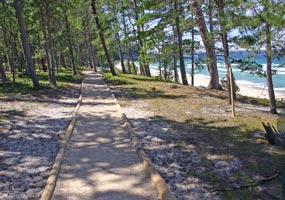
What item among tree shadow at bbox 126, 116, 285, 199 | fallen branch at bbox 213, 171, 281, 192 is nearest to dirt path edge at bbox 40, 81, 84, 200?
tree shadow at bbox 126, 116, 285, 199

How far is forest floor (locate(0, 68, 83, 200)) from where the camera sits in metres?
5.23

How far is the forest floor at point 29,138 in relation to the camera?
5.23 m

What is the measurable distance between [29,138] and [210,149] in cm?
428

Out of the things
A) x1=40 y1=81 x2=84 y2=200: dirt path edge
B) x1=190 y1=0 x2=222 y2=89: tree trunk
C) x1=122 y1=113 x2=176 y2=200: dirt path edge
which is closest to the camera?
x1=122 y1=113 x2=176 y2=200: dirt path edge

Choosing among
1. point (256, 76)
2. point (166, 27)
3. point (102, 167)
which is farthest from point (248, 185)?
point (256, 76)

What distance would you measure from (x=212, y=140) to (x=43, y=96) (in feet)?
32.0

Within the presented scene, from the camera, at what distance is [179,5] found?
16625 mm

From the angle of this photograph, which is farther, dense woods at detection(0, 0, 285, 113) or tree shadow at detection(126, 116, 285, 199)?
dense woods at detection(0, 0, 285, 113)

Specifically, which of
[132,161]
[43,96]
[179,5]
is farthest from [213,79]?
[132,161]

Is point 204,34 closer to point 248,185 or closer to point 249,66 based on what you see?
point 249,66

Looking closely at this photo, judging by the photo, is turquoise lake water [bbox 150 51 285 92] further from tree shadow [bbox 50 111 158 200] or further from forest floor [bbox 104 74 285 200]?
tree shadow [bbox 50 111 158 200]

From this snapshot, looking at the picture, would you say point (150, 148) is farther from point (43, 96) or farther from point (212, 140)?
point (43, 96)

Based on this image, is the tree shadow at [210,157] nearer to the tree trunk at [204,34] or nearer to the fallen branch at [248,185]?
the fallen branch at [248,185]

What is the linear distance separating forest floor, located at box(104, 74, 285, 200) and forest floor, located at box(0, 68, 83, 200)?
2.06 m
